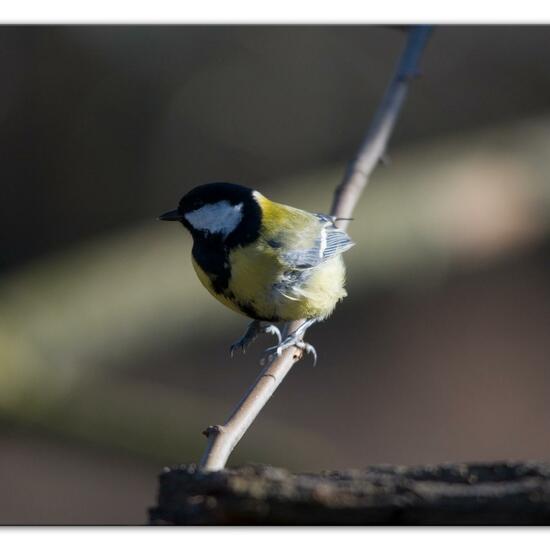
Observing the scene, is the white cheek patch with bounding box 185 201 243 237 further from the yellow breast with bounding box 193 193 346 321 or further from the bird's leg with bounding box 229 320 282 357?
the bird's leg with bounding box 229 320 282 357

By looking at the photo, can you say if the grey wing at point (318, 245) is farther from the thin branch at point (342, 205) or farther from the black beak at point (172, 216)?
the black beak at point (172, 216)

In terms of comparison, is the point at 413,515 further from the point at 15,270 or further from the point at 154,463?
the point at 15,270

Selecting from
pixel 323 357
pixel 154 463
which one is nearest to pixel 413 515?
pixel 154 463

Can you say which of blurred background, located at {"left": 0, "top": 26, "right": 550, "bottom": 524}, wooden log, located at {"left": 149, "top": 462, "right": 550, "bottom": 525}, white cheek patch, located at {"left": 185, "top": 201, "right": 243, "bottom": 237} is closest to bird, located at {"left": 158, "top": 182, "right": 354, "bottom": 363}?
white cheek patch, located at {"left": 185, "top": 201, "right": 243, "bottom": 237}

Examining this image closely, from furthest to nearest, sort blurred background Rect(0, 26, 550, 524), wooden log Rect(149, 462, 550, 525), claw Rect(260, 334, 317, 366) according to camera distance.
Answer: blurred background Rect(0, 26, 550, 524) → claw Rect(260, 334, 317, 366) → wooden log Rect(149, 462, 550, 525)

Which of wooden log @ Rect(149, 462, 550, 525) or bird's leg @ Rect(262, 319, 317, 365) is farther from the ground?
bird's leg @ Rect(262, 319, 317, 365)

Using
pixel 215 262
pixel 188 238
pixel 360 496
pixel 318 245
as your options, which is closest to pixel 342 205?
pixel 318 245
